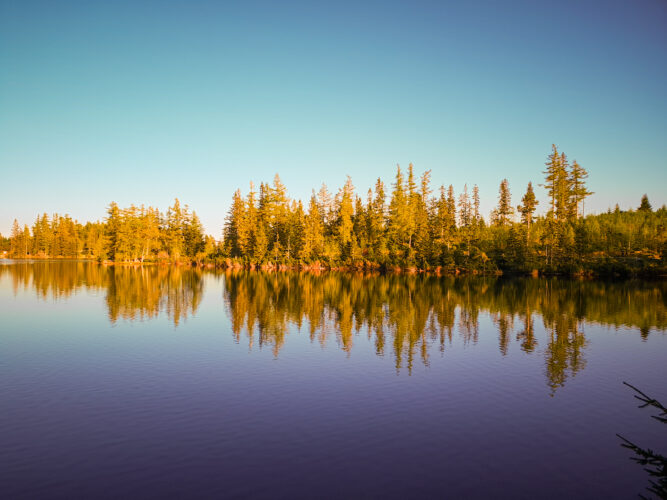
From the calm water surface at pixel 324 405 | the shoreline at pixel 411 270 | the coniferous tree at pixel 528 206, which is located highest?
the coniferous tree at pixel 528 206

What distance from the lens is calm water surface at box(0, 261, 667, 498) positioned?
33.2 feet

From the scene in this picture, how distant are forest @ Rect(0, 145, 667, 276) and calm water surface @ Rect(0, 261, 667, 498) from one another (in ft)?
162

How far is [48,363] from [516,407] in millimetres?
Answer: 20361

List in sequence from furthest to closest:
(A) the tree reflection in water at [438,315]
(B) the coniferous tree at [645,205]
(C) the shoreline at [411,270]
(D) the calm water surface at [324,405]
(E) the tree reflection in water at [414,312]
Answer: (B) the coniferous tree at [645,205], (C) the shoreline at [411,270], (E) the tree reflection in water at [414,312], (A) the tree reflection in water at [438,315], (D) the calm water surface at [324,405]

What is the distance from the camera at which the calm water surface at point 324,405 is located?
1013cm

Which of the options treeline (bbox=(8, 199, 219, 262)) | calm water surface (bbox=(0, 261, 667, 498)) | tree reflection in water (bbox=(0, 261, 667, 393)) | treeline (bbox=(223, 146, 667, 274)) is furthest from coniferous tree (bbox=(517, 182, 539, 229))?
treeline (bbox=(8, 199, 219, 262))

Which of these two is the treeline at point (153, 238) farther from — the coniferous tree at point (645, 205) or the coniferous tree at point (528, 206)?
the coniferous tree at point (645, 205)

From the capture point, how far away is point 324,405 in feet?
48.6

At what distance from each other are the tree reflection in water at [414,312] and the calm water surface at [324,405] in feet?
1.02

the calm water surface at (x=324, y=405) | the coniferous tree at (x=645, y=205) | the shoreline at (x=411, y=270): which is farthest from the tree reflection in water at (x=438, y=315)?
the coniferous tree at (x=645, y=205)

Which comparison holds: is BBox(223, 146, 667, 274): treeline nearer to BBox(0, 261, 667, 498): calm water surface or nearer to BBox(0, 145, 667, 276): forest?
BBox(0, 145, 667, 276): forest

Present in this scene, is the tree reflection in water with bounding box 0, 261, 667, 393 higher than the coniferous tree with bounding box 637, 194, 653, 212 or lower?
lower

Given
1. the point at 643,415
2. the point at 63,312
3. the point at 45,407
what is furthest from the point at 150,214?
the point at 643,415

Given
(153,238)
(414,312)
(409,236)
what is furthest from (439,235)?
(153,238)
